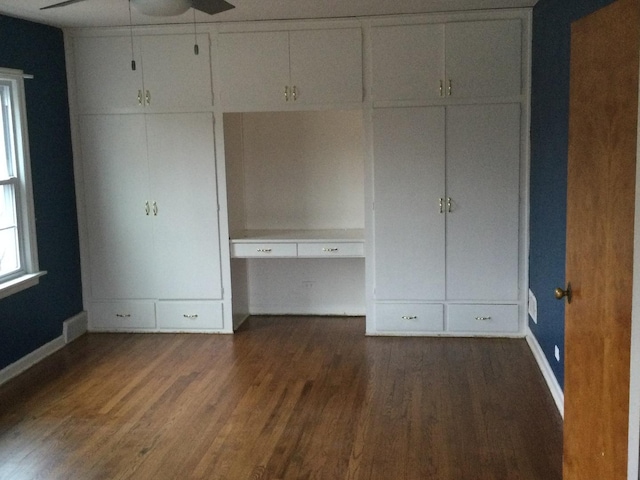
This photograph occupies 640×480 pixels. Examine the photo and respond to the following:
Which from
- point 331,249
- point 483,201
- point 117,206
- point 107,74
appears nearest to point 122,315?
point 117,206

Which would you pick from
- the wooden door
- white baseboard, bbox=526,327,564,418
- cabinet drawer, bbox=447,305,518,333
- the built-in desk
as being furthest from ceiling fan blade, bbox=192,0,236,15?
cabinet drawer, bbox=447,305,518,333

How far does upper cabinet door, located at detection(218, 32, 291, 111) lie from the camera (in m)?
5.19

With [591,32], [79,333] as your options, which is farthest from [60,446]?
[591,32]

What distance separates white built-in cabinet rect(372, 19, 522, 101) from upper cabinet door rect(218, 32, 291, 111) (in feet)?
2.24

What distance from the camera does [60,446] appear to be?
3.56 meters

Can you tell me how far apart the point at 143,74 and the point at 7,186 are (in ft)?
4.30

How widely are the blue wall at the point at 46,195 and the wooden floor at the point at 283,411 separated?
277 mm

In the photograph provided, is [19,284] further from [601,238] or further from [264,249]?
[601,238]

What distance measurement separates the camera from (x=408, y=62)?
16.7 ft

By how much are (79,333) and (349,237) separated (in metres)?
2.21

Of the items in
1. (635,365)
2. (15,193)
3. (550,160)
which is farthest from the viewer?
(15,193)

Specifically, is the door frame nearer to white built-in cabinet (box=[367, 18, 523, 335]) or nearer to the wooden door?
the wooden door

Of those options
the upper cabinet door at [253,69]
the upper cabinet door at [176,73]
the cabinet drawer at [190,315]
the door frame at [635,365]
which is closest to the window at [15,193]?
the upper cabinet door at [176,73]

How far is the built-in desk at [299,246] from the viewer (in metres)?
5.38
